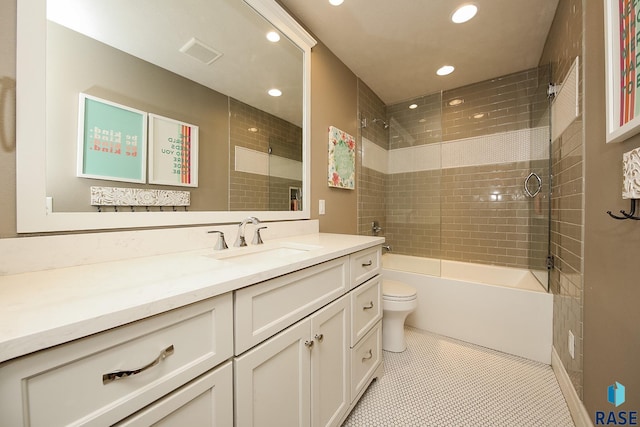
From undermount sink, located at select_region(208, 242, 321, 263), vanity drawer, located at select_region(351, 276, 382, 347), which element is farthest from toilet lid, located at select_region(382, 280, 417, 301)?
undermount sink, located at select_region(208, 242, 321, 263)

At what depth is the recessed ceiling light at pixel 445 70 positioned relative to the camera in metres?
2.33

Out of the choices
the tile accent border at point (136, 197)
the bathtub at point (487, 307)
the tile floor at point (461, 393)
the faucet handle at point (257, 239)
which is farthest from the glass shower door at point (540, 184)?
the tile accent border at point (136, 197)

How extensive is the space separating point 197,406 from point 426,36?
2.57m

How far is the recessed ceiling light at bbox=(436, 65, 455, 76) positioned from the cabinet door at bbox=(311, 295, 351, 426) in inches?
94.3

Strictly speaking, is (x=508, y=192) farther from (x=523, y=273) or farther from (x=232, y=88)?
(x=232, y=88)

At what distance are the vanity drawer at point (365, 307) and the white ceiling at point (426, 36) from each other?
1.84 metres

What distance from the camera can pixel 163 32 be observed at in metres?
1.10

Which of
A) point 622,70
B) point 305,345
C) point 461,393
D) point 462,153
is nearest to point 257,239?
point 305,345

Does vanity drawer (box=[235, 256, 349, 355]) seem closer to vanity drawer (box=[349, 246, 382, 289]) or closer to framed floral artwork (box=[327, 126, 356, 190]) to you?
vanity drawer (box=[349, 246, 382, 289])

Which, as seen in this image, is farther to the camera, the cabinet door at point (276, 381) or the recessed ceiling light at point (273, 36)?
the recessed ceiling light at point (273, 36)

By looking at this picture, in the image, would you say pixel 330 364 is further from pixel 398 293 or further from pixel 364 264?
pixel 398 293

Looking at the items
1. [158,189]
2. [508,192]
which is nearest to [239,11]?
[158,189]

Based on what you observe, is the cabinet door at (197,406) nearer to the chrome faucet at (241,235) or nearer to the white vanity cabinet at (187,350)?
the white vanity cabinet at (187,350)

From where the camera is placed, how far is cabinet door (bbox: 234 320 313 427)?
0.73 m
